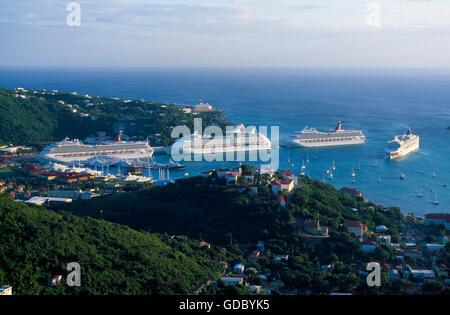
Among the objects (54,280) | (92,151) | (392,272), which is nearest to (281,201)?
(392,272)

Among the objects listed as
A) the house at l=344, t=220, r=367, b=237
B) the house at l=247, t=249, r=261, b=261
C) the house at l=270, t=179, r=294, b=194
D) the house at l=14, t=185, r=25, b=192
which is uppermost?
the house at l=270, t=179, r=294, b=194

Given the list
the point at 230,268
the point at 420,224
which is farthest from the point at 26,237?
the point at 420,224

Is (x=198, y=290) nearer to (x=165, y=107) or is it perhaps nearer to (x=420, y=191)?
(x=420, y=191)

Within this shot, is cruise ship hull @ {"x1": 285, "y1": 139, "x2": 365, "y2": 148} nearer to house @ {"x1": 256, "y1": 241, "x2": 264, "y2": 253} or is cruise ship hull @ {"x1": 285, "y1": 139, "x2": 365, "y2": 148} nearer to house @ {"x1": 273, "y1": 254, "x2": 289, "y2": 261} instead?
house @ {"x1": 256, "y1": 241, "x2": 264, "y2": 253}

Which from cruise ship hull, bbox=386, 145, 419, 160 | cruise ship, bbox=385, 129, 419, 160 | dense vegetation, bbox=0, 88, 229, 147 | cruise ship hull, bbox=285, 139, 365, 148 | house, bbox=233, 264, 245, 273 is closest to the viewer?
house, bbox=233, 264, 245, 273

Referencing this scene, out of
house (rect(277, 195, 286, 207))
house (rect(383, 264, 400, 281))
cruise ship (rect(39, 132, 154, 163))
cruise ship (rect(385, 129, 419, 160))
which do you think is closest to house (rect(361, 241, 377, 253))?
house (rect(383, 264, 400, 281))

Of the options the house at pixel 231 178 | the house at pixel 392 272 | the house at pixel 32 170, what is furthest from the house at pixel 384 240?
the house at pixel 32 170
